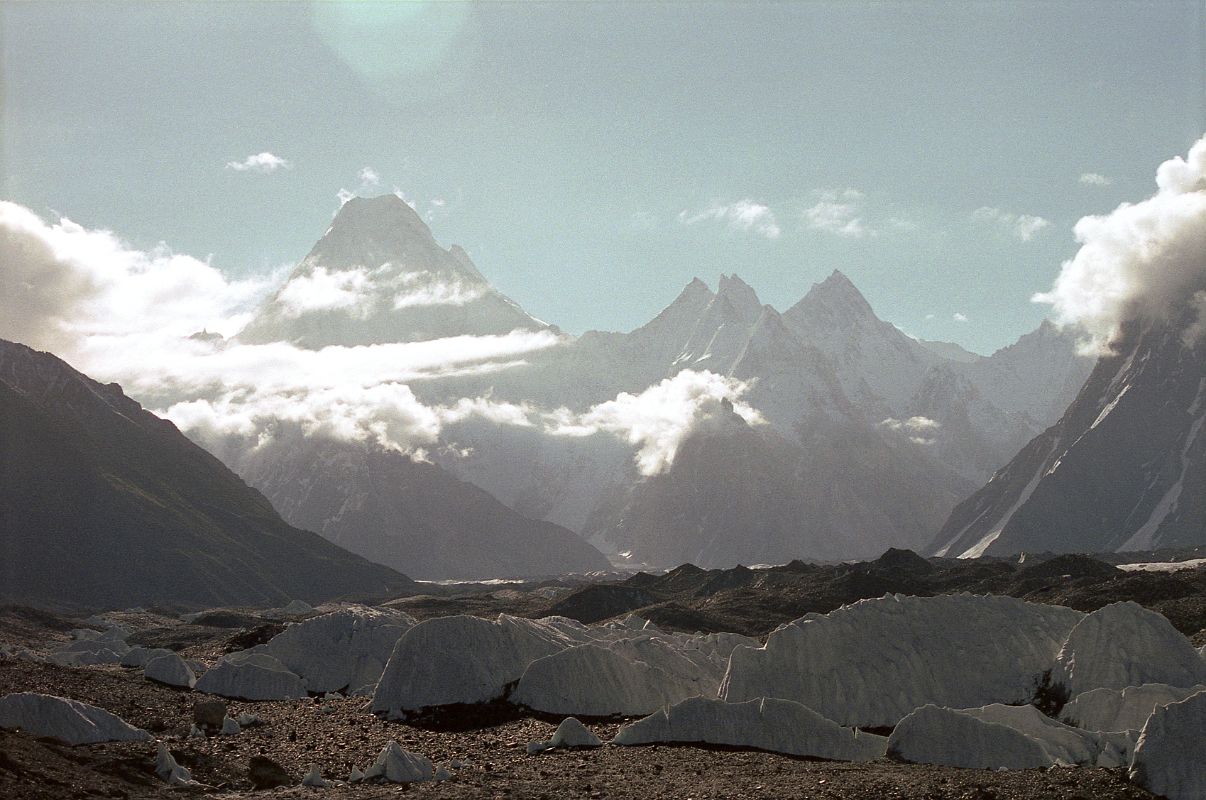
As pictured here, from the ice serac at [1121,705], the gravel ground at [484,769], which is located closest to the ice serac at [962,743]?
the gravel ground at [484,769]

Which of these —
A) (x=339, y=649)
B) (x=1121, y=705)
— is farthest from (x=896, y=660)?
(x=339, y=649)

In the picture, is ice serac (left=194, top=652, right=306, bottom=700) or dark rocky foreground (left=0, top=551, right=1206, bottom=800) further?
ice serac (left=194, top=652, right=306, bottom=700)

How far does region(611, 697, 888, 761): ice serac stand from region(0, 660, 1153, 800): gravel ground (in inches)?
56.1

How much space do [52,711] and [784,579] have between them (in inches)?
5838

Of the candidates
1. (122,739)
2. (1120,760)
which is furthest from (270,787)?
(1120,760)

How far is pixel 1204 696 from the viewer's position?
4569cm

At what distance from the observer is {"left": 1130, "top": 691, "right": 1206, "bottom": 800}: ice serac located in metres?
43.3

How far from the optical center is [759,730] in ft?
177

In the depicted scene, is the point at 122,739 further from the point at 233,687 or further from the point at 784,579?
the point at 784,579

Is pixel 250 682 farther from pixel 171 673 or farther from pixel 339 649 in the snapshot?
pixel 339 649

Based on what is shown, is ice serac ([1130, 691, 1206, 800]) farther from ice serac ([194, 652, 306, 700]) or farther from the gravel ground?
ice serac ([194, 652, 306, 700])

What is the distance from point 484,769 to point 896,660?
2524 cm

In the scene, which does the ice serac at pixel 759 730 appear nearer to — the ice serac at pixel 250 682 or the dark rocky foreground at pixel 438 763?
the dark rocky foreground at pixel 438 763

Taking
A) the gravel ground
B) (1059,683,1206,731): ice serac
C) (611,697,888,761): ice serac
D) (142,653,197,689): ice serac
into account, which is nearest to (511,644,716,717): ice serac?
the gravel ground
